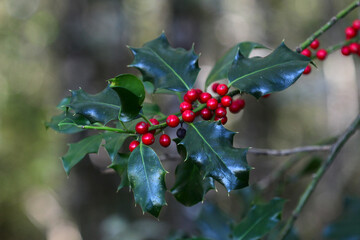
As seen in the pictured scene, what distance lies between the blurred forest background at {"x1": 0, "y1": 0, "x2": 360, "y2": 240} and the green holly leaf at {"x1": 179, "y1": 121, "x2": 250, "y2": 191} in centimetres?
303

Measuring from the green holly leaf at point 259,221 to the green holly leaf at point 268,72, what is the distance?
41 centimetres

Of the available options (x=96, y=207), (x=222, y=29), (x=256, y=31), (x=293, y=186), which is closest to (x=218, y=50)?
(x=222, y=29)

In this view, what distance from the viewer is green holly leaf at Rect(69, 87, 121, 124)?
70 centimetres

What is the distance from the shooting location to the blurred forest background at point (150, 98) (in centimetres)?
420

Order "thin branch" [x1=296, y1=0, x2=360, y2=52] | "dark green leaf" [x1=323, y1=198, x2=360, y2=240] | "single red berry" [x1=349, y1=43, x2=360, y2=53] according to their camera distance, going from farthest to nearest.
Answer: "dark green leaf" [x1=323, y1=198, x2=360, y2=240]
"single red berry" [x1=349, y1=43, x2=360, y2=53]
"thin branch" [x1=296, y1=0, x2=360, y2=52]

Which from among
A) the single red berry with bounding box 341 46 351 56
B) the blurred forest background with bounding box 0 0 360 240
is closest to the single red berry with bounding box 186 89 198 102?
the single red berry with bounding box 341 46 351 56

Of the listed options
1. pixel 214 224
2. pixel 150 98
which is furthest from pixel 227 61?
pixel 150 98

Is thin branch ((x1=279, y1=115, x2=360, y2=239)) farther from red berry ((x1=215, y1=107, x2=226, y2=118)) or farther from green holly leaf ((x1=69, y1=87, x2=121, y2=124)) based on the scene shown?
green holly leaf ((x1=69, y1=87, x2=121, y2=124))

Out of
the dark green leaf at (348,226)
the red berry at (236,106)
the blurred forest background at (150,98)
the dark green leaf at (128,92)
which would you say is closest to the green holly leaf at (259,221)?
the red berry at (236,106)

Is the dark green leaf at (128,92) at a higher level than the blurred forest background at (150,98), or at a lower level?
higher

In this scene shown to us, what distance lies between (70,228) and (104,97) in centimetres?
A: 460

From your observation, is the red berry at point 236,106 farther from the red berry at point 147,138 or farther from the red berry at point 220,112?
the red berry at point 147,138

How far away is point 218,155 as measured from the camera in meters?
0.65

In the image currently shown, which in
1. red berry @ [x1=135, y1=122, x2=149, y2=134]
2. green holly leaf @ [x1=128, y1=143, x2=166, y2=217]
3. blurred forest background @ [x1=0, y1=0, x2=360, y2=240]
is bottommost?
blurred forest background @ [x1=0, y1=0, x2=360, y2=240]
